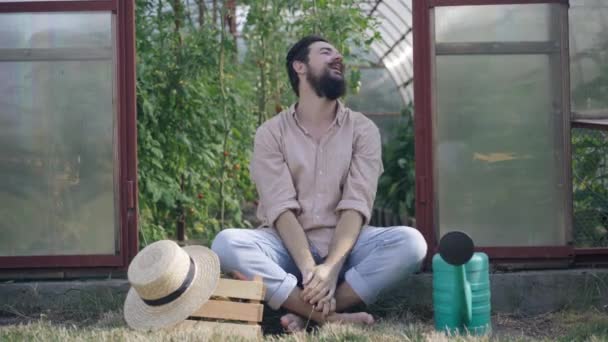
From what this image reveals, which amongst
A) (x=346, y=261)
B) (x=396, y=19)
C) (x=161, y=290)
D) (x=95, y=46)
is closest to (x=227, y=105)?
(x=95, y=46)

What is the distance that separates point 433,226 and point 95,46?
2045 mm

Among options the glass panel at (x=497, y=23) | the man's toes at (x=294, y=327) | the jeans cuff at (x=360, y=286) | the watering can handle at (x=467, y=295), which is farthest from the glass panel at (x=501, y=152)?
the man's toes at (x=294, y=327)

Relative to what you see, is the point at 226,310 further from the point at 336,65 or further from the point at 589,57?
the point at 589,57

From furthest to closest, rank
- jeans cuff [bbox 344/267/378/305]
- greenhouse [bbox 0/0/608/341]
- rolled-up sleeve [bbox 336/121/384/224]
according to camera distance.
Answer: greenhouse [bbox 0/0/608/341] → rolled-up sleeve [bbox 336/121/384/224] → jeans cuff [bbox 344/267/378/305]

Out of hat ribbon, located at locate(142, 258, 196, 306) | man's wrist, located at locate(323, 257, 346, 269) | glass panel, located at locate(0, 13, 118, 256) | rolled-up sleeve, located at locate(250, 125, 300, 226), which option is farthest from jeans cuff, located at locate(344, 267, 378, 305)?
glass panel, located at locate(0, 13, 118, 256)

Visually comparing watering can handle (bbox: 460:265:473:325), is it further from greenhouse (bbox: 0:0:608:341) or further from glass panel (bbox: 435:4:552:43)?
glass panel (bbox: 435:4:552:43)

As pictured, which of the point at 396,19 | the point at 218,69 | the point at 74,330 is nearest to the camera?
the point at 74,330

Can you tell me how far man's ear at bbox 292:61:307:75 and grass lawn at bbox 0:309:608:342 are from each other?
1254mm

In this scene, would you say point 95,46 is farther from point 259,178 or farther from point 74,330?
point 74,330

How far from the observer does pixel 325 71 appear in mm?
5199

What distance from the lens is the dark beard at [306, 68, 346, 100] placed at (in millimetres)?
5168

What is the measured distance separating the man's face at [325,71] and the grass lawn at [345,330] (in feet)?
3.79

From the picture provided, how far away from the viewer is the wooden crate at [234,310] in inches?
174

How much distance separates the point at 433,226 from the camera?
5457 mm
